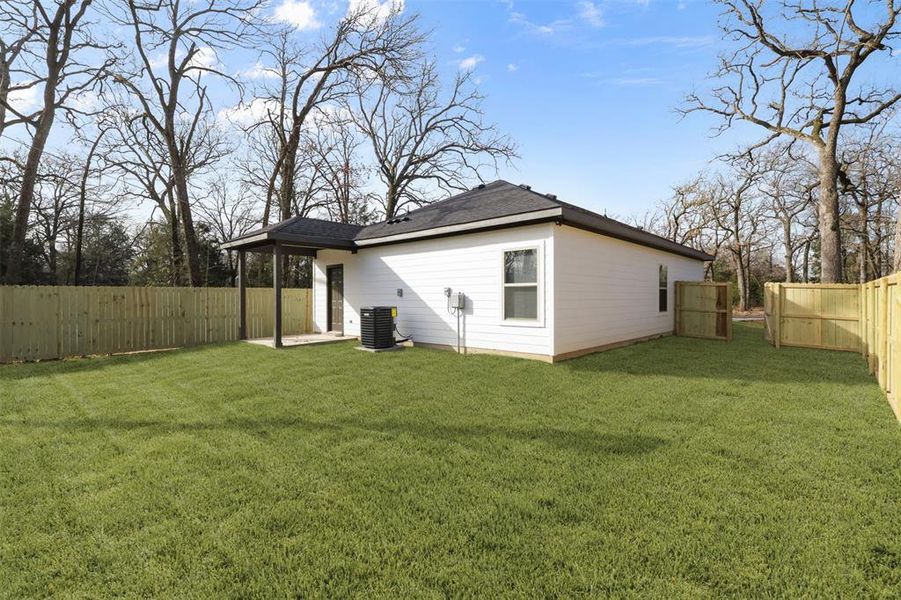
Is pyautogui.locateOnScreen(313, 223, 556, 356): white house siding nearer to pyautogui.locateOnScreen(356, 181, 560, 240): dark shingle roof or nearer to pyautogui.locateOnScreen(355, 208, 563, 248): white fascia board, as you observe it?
pyautogui.locateOnScreen(355, 208, 563, 248): white fascia board

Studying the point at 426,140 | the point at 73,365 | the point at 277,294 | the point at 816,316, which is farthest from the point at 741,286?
the point at 73,365

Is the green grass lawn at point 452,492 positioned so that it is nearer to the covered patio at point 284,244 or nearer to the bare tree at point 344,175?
the covered patio at point 284,244

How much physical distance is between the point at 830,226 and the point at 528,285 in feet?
35.8

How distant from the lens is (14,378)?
6.47 m

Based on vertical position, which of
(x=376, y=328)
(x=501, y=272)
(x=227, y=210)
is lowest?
(x=376, y=328)

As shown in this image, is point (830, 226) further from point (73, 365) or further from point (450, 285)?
point (73, 365)

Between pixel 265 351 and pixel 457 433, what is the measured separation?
20.5ft

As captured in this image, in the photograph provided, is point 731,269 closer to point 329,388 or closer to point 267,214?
point 267,214

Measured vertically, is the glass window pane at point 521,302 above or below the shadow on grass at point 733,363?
above

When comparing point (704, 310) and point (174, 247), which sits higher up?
point (174, 247)

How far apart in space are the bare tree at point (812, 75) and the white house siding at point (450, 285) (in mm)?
10714

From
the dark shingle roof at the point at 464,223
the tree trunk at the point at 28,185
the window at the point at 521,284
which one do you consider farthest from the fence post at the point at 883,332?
the tree trunk at the point at 28,185

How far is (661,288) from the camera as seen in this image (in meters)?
11.0

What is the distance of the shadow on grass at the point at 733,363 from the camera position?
6.07 meters
